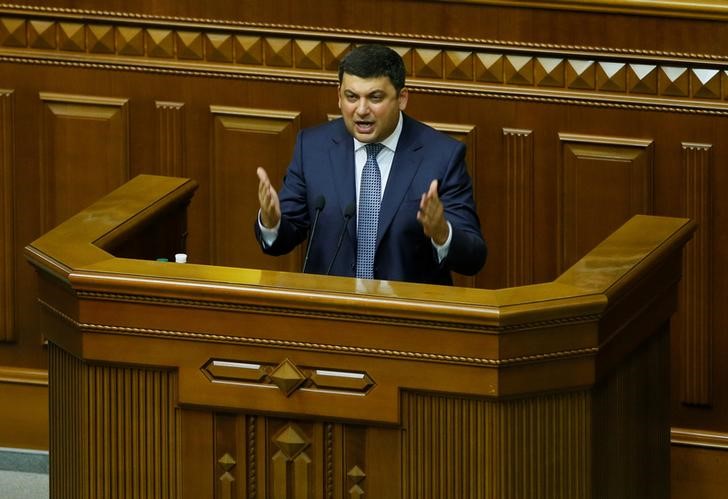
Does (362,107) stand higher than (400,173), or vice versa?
(362,107)

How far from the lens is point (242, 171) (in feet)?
21.3

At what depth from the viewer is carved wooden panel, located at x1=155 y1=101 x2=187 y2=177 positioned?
257 inches

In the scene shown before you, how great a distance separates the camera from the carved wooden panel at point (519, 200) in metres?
6.23

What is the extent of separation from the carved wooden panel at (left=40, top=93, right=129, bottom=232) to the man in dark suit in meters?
1.39

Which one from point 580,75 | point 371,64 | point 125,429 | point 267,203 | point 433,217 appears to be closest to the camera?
point 125,429

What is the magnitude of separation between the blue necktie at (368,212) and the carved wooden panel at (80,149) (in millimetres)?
1546

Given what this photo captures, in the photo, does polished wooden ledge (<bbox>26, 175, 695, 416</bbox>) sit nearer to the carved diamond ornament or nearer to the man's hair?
the carved diamond ornament

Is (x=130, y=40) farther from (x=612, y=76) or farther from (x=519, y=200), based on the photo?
(x=612, y=76)

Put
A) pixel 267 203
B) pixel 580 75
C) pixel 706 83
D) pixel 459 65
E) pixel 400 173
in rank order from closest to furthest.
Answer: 1. pixel 267 203
2. pixel 400 173
3. pixel 706 83
4. pixel 580 75
5. pixel 459 65

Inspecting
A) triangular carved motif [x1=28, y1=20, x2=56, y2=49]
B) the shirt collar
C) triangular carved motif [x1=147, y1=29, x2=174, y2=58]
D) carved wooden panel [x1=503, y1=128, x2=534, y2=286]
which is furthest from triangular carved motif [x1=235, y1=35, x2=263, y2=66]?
the shirt collar

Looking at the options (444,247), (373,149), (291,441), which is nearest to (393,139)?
(373,149)

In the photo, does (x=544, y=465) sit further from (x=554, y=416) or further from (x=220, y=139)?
(x=220, y=139)

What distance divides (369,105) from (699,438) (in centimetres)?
181

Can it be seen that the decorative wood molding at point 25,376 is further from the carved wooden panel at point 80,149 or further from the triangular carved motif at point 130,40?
the triangular carved motif at point 130,40
